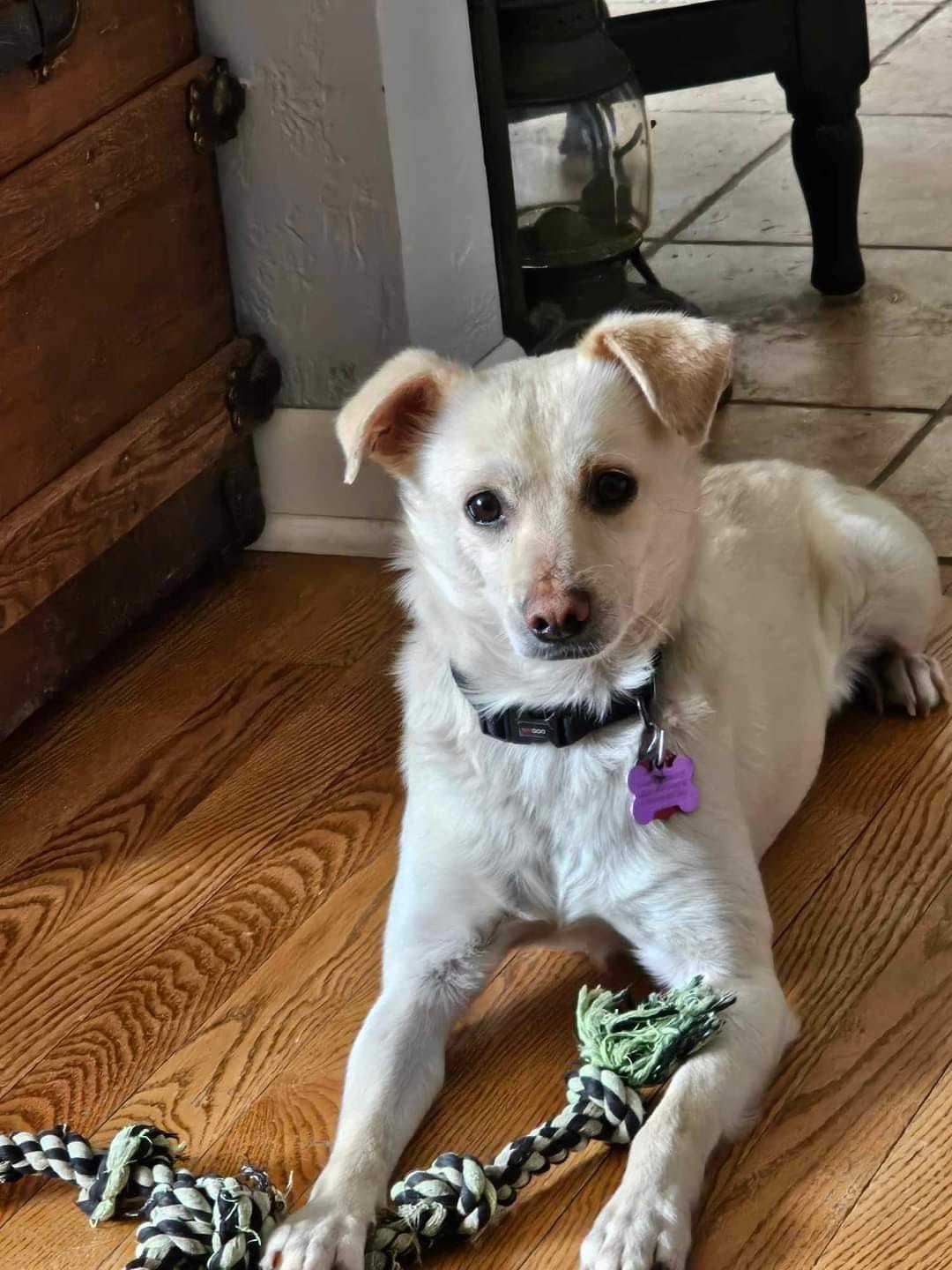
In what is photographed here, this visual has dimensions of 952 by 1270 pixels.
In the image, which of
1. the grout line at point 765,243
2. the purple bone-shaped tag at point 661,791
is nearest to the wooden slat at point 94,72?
the purple bone-shaped tag at point 661,791

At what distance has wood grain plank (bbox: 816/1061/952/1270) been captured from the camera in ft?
4.88

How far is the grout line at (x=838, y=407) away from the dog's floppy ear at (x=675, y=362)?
158 centimetres

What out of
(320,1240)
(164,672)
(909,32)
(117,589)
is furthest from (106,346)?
(909,32)

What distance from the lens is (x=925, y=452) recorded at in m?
3.10

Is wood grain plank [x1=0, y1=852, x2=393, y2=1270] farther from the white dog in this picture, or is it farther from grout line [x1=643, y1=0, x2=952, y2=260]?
grout line [x1=643, y1=0, x2=952, y2=260]

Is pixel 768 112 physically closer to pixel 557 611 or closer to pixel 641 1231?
pixel 557 611

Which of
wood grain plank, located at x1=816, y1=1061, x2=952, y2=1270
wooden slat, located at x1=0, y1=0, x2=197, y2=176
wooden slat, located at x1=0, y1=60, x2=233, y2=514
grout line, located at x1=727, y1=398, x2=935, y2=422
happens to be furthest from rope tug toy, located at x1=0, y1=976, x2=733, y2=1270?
grout line, located at x1=727, y1=398, x2=935, y2=422

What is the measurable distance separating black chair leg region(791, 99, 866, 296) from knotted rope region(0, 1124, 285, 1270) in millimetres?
2680

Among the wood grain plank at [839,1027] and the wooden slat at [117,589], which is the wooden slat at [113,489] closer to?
the wooden slat at [117,589]

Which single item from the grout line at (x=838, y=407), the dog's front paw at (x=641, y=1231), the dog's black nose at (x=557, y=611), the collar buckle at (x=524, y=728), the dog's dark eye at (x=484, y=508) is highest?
the dog's dark eye at (x=484, y=508)

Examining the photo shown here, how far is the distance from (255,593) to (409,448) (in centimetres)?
111

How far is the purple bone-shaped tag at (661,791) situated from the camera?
175 centimetres

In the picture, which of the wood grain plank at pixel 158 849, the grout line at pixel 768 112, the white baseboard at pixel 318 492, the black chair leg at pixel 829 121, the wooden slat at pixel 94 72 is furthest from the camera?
the grout line at pixel 768 112

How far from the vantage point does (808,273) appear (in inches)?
156
